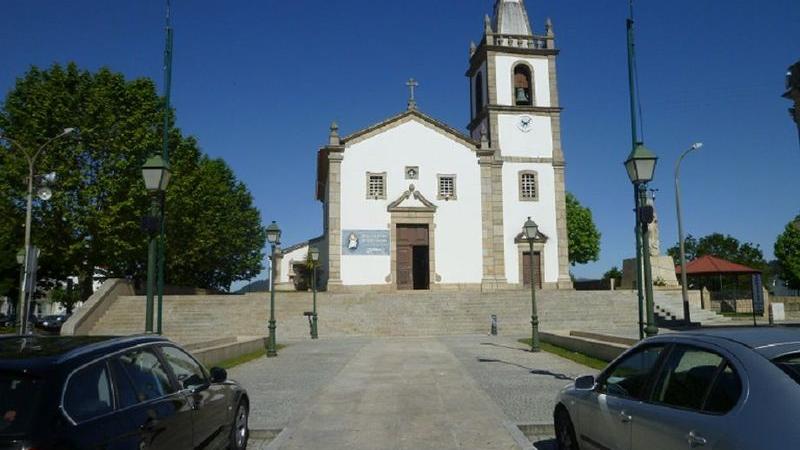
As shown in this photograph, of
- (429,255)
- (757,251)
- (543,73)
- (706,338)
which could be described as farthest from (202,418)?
(757,251)

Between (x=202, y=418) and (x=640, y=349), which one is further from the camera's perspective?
(x=202, y=418)

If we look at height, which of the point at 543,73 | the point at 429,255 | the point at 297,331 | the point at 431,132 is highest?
the point at 543,73

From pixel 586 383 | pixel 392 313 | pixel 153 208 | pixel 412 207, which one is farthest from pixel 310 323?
pixel 586 383

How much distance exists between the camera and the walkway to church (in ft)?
24.1

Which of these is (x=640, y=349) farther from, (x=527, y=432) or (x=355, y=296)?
(x=355, y=296)

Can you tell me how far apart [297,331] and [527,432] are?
2031 centimetres

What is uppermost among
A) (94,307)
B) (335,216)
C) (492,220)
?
(335,216)

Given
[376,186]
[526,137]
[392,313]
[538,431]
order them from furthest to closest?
1. [526,137]
2. [376,186]
3. [392,313]
4. [538,431]

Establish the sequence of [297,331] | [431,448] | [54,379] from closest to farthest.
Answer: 1. [54,379]
2. [431,448]
3. [297,331]

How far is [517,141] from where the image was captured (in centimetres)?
3922

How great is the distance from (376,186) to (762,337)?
34.4 metres

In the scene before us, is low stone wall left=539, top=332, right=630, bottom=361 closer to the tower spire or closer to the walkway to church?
the walkway to church

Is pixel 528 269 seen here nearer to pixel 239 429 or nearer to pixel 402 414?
pixel 402 414

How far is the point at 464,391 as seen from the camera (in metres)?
10.7
